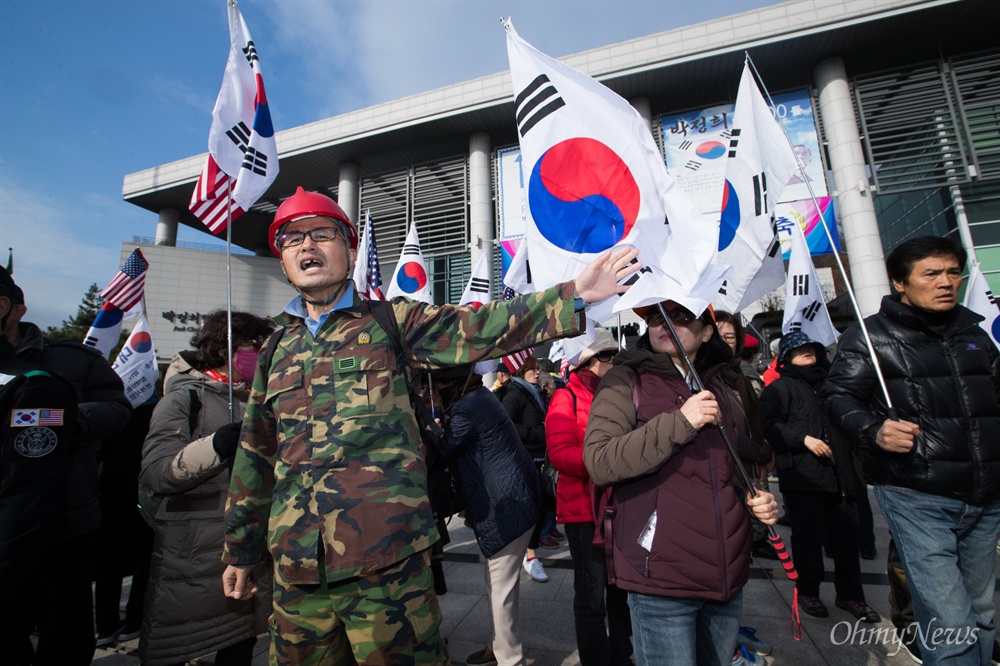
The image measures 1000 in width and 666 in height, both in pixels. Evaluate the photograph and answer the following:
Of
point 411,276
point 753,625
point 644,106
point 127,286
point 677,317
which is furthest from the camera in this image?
point 644,106

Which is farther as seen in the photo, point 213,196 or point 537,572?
point 537,572

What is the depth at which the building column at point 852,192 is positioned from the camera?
15.0 m

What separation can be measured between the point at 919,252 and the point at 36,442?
161 inches

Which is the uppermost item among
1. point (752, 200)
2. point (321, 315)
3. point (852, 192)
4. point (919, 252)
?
point (852, 192)

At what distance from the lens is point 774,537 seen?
72.5 inches

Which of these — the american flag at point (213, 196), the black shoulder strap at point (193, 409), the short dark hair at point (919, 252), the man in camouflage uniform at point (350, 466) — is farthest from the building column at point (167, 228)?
the short dark hair at point (919, 252)

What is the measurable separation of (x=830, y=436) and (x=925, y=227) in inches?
712

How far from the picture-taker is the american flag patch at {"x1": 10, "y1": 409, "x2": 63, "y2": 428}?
196 cm

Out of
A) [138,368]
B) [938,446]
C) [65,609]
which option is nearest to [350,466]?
[65,609]

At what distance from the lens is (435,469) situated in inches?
112

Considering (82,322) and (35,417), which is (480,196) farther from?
(82,322)

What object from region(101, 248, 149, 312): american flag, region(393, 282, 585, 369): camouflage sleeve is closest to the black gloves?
region(393, 282, 585, 369): camouflage sleeve

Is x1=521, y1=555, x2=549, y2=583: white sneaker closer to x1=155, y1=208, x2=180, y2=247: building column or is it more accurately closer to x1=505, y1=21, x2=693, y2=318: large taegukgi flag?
x1=505, y1=21, x2=693, y2=318: large taegukgi flag

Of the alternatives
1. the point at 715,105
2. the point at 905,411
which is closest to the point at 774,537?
the point at 905,411
